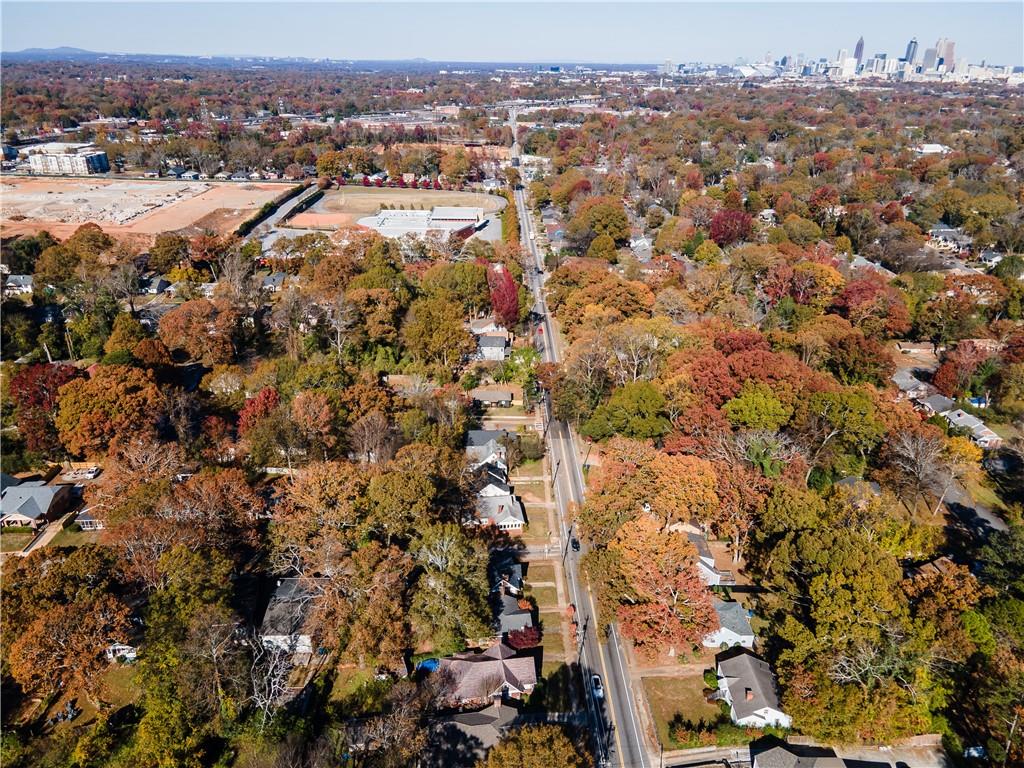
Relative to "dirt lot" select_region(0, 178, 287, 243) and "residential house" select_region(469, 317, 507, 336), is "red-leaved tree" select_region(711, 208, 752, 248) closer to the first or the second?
"residential house" select_region(469, 317, 507, 336)

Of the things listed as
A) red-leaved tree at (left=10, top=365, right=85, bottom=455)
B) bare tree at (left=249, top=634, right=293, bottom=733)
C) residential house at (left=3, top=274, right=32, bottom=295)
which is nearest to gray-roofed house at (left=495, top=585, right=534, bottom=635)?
bare tree at (left=249, top=634, right=293, bottom=733)

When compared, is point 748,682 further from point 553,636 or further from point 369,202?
point 369,202

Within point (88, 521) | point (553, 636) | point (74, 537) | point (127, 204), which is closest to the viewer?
point (553, 636)

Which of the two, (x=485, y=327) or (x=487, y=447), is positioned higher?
(x=485, y=327)

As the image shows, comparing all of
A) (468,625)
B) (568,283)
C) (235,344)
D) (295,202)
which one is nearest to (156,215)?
(295,202)

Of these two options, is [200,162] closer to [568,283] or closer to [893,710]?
[568,283]

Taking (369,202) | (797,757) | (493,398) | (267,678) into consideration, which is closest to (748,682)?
(797,757)
